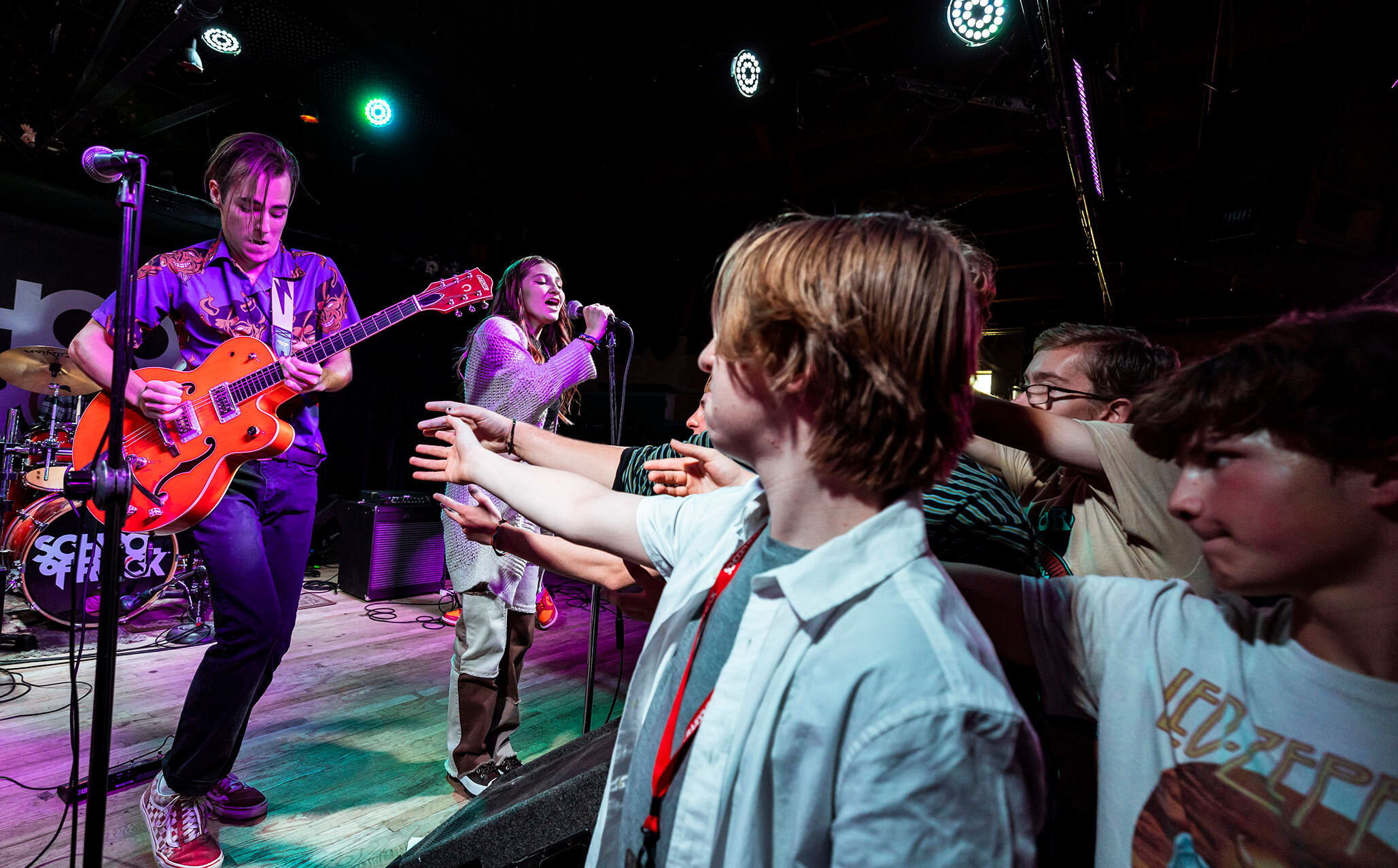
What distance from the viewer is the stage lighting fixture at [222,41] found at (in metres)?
4.24

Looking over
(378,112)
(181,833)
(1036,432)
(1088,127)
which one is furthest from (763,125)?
(181,833)

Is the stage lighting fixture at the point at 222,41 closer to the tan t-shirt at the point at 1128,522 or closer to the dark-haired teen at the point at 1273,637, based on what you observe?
the tan t-shirt at the point at 1128,522

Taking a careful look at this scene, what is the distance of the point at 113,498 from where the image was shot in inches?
53.0

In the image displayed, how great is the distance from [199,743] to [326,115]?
4859 millimetres

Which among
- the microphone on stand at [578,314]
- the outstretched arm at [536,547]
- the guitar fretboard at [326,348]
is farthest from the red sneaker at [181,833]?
the microphone on stand at [578,314]

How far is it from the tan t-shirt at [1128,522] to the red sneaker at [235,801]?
262 centimetres

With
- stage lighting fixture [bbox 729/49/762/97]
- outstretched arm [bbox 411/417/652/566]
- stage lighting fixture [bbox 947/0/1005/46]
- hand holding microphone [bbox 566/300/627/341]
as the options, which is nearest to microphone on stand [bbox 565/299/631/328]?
hand holding microphone [bbox 566/300/627/341]

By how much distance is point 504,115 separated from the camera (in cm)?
520

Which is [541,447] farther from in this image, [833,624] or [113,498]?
[833,624]

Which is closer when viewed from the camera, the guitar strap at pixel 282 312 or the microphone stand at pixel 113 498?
the microphone stand at pixel 113 498

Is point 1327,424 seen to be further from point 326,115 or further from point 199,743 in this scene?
point 326,115

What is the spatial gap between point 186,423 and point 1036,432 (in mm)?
2466

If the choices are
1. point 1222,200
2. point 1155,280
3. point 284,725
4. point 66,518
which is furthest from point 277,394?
point 1155,280

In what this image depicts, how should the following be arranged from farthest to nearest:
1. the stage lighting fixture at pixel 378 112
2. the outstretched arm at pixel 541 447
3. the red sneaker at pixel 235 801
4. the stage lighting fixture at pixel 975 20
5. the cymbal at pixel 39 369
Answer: the stage lighting fixture at pixel 378 112, the cymbal at pixel 39 369, the stage lighting fixture at pixel 975 20, the red sneaker at pixel 235 801, the outstretched arm at pixel 541 447
